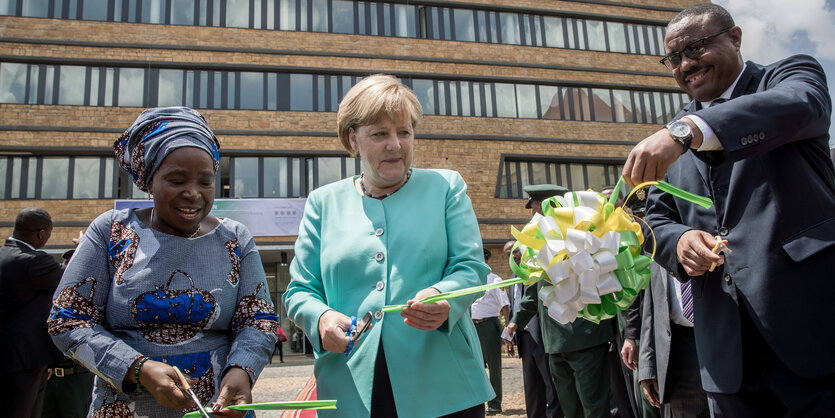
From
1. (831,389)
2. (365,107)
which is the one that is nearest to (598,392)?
(831,389)

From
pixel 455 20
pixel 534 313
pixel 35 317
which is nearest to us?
pixel 35 317

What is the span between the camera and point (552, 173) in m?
30.0

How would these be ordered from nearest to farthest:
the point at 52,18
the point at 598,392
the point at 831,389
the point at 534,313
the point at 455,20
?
the point at 831,389 < the point at 598,392 < the point at 534,313 < the point at 52,18 < the point at 455,20

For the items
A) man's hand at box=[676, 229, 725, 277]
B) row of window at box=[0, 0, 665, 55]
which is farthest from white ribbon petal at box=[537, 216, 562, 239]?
row of window at box=[0, 0, 665, 55]

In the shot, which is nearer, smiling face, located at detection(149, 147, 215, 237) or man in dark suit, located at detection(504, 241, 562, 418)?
smiling face, located at detection(149, 147, 215, 237)

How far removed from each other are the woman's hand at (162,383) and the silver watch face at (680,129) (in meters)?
1.78

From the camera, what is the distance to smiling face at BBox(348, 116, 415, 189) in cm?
251

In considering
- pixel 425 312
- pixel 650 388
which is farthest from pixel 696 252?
pixel 650 388

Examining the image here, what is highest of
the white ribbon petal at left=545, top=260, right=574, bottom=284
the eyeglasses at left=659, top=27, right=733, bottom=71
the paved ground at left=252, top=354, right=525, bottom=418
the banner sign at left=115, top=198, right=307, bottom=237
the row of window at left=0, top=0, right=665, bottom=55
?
the row of window at left=0, top=0, right=665, bottom=55

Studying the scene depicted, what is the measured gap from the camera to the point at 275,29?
Result: 2783 cm

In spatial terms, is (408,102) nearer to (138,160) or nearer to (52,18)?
(138,160)

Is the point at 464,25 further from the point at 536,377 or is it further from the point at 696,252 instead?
the point at 696,252

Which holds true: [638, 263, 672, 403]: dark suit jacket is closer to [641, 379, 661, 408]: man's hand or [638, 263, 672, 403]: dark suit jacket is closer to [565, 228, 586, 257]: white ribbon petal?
Answer: [641, 379, 661, 408]: man's hand

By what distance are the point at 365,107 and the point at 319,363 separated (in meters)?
1.07
